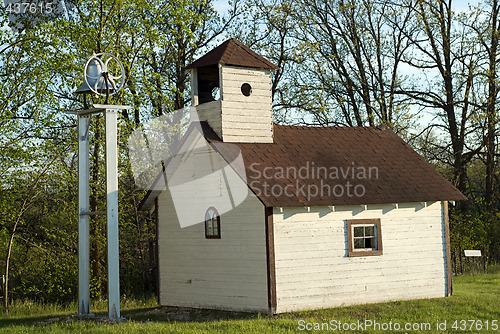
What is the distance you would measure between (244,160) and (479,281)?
997cm

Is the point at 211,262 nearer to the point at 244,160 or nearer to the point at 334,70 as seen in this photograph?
the point at 244,160

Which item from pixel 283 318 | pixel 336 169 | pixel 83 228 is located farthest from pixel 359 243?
pixel 83 228

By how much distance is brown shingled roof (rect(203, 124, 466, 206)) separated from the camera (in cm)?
1580

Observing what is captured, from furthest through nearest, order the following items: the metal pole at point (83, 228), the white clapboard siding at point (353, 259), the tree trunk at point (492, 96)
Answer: the tree trunk at point (492, 96), the white clapboard siding at point (353, 259), the metal pole at point (83, 228)

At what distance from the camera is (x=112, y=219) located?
45.3ft

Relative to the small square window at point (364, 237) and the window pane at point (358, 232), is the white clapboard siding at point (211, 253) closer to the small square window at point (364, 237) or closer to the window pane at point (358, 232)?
the small square window at point (364, 237)

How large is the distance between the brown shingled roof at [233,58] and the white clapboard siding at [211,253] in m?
2.03

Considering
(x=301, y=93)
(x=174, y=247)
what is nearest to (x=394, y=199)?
(x=174, y=247)

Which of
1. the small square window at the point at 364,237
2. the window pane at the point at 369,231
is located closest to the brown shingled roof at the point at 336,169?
the small square window at the point at 364,237

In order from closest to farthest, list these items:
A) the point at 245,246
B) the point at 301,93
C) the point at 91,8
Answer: the point at 245,246 < the point at 91,8 < the point at 301,93

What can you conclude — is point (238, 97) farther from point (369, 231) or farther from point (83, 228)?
point (83, 228)

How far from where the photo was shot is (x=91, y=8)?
21.0 meters

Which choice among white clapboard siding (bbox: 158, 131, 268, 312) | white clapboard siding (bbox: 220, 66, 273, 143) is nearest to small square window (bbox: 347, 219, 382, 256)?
white clapboard siding (bbox: 158, 131, 268, 312)

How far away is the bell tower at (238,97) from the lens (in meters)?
17.0
